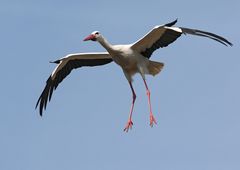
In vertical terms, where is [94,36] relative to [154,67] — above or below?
above

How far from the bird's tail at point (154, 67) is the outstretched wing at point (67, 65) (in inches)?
52.7

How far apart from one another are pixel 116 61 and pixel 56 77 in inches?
113

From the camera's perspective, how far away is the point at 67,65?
23016mm

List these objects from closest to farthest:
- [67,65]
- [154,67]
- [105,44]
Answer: [105,44]
[154,67]
[67,65]

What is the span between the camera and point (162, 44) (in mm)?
21047

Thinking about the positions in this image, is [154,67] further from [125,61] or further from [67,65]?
[67,65]

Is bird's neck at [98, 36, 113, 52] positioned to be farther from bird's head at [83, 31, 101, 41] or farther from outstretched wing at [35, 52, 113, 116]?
outstretched wing at [35, 52, 113, 116]

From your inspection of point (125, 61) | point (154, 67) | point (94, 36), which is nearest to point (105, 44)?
point (94, 36)

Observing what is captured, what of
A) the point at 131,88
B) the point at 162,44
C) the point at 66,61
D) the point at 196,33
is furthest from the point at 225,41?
the point at 66,61

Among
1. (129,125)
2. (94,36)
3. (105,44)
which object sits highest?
(94,36)

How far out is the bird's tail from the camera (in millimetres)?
21384

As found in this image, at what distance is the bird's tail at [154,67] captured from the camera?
21.4m

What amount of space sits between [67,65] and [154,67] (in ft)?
8.72

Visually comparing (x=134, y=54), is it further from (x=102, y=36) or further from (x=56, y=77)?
(x=56, y=77)
